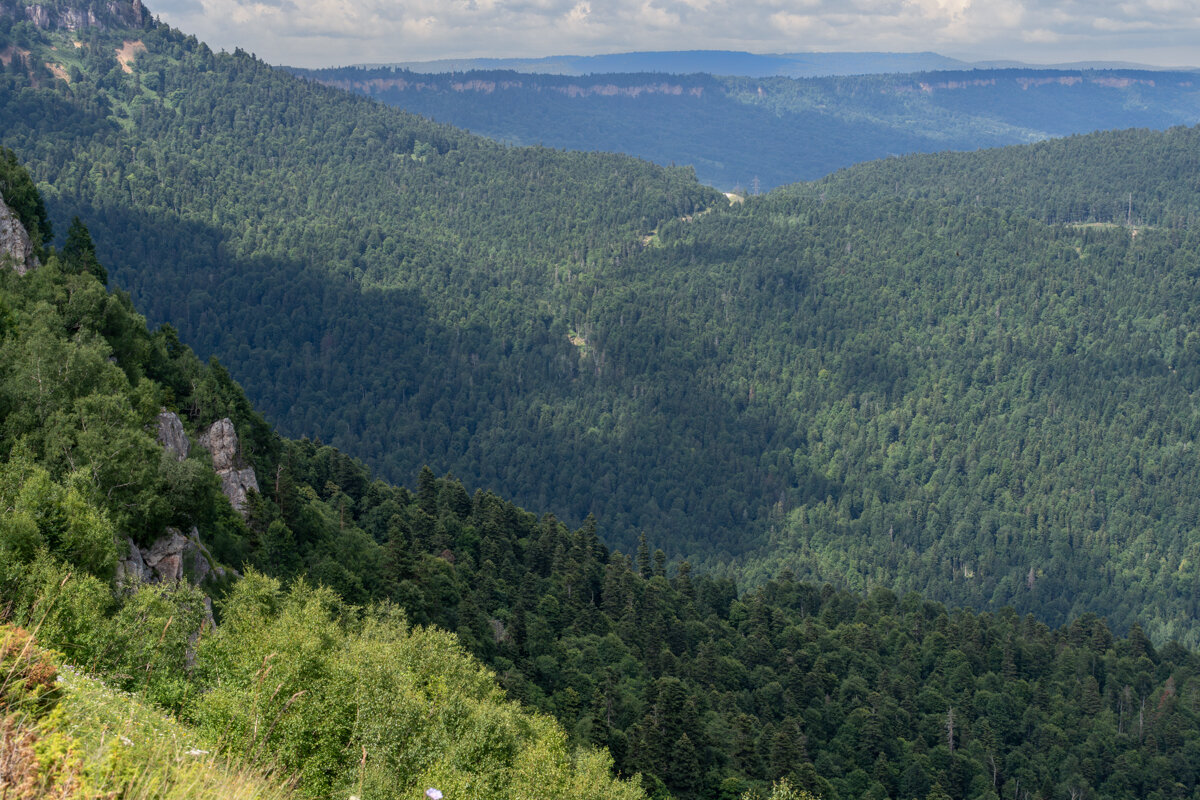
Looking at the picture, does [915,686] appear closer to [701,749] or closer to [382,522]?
[701,749]

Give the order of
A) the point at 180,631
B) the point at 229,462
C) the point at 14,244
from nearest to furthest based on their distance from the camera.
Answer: the point at 180,631 < the point at 229,462 < the point at 14,244

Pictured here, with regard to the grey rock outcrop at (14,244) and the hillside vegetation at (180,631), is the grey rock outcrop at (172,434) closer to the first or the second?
the hillside vegetation at (180,631)

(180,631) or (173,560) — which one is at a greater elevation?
(180,631)

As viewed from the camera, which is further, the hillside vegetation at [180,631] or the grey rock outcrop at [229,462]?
the grey rock outcrop at [229,462]

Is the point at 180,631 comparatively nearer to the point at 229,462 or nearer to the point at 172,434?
the point at 172,434

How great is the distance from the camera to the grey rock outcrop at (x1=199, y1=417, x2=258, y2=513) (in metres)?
73.6

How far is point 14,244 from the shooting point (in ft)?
254

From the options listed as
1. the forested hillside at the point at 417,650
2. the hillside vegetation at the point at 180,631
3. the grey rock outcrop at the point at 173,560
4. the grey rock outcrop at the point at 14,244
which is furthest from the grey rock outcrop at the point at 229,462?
the grey rock outcrop at the point at 14,244

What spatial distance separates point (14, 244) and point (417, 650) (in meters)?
48.3

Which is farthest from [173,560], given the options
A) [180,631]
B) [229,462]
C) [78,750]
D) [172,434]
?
[78,750]

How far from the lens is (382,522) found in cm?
10656

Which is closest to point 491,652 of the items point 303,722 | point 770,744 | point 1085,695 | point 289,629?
point 770,744

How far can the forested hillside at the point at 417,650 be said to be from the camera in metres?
33.4

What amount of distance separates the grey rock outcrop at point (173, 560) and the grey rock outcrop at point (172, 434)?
818 centimetres
